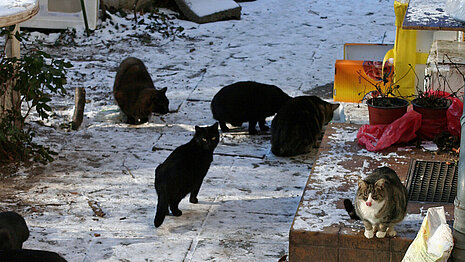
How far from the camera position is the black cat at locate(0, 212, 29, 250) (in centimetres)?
416

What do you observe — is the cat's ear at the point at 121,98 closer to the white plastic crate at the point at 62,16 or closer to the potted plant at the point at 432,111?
the potted plant at the point at 432,111

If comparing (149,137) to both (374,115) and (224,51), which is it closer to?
(374,115)

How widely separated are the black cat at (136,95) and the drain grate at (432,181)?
321cm

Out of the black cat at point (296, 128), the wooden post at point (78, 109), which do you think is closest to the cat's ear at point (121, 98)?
the wooden post at point (78, 109)

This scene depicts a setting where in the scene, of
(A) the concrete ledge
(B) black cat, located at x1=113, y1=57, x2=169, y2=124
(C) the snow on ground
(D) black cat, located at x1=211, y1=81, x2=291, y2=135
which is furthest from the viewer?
(A) the concrete ledge

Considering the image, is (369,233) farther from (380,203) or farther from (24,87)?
(24,87)

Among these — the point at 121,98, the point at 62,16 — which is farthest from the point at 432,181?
the point at 62,16

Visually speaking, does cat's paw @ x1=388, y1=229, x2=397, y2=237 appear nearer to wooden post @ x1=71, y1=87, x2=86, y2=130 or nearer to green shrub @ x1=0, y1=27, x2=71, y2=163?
green shrub @ x1=0, y1=27, x2=71, y2=163

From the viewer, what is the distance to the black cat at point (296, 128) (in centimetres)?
648

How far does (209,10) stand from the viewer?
11.8 meters

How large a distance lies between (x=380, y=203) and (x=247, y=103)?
3.45 meters

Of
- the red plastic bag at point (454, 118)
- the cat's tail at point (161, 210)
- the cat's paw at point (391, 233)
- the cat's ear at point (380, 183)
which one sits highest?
the cat's ear at point (380, 183)

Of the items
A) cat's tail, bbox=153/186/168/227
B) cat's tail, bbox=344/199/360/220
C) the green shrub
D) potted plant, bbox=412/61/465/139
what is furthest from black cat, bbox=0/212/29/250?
potted plant, bbox=412/61/465/139

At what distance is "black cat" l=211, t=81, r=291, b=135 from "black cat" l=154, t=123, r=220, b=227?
1.50m
